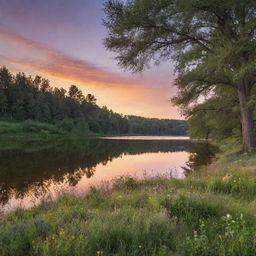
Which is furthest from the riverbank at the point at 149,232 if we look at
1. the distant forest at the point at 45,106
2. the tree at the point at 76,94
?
the tree at the point at 76,94

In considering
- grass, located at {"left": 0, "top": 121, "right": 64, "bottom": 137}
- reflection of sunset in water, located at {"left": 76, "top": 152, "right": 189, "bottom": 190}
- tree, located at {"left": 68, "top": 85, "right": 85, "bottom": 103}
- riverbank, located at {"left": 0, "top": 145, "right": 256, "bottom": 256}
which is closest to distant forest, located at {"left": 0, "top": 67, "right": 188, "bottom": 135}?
tree, located at {"left": 68, "top": 85, "right": 85, "bottom": 103}

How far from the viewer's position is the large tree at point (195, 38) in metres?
14.0

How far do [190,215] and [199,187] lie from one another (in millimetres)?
3144

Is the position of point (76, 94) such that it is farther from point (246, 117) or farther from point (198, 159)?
point (246, 117)

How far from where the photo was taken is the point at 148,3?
44.9 feet

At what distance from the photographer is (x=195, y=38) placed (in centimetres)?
1630

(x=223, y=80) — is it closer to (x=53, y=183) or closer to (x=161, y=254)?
(x=53, y=183)

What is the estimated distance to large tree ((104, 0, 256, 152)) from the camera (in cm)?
1402

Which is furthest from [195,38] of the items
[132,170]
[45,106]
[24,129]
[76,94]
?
[76,94]

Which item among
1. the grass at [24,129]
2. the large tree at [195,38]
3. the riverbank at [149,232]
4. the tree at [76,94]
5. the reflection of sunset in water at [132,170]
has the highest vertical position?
the tree at [76,94]

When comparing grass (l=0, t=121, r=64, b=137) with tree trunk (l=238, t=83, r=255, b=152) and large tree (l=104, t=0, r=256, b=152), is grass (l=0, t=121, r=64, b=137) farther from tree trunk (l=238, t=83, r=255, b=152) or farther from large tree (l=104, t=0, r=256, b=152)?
tree trunk (l=238, t=83, r=255, b=152)

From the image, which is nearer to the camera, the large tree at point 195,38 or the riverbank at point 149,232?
the riverbank at point 149,232

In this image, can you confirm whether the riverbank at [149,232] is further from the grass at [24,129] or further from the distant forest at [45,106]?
the distant forest at [45,106]

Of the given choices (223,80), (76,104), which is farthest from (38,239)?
(76,104)
